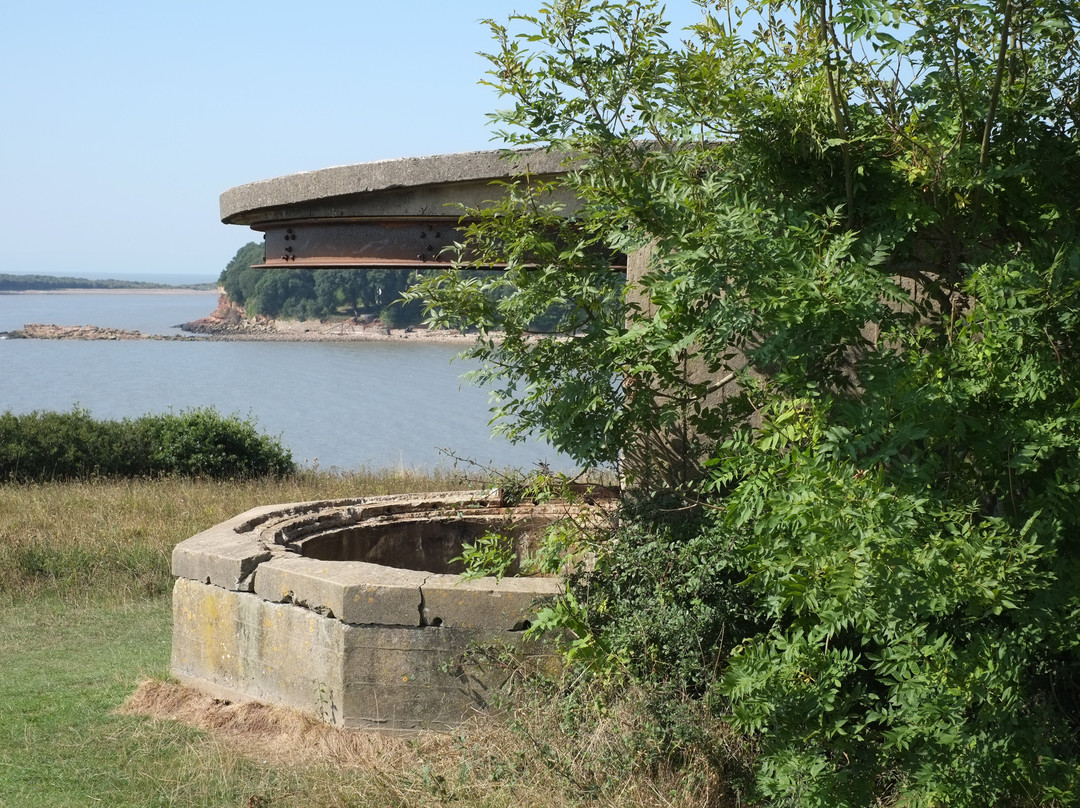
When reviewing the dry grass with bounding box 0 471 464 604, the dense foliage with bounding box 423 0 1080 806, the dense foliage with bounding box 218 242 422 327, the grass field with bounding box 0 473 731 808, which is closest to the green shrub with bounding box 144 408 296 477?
the dry grass with bounding box 0 471 464 604

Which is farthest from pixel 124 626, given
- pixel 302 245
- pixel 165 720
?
pixel 302 245

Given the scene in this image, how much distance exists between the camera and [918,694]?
3.69 m

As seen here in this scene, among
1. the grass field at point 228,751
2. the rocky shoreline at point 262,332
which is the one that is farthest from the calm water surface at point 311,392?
the grass field at point 228,751

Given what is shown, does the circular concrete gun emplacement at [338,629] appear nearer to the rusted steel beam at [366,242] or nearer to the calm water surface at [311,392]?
the rusted steel beam at [366,242]

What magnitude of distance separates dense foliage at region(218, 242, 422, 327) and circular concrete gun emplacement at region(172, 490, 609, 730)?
2549 cm

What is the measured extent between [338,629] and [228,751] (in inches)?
30.8

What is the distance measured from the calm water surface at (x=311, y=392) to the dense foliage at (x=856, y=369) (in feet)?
38.6

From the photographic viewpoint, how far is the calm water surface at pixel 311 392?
2478cm

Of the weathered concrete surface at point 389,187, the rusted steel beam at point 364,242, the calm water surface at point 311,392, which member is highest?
the weathered concrete surface at point 389,187

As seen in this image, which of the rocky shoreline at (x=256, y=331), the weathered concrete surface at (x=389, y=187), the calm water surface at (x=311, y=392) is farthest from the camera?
the rocky shoreline at (x=256, y=331)

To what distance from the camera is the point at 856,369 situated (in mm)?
3830

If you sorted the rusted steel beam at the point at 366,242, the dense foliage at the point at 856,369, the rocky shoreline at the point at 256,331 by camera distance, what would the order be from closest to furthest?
the dense foliage at the point at 856,369, the rusted steel beam at the point at 366,242, the rocky shoreline at the point at 256,331

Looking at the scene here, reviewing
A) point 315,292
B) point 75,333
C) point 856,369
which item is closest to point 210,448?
point 856,369

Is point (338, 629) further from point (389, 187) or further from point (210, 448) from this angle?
point (210, 448)
